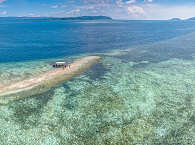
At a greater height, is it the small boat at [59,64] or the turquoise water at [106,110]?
the small boat at [59,64]

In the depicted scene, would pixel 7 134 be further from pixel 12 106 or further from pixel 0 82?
pixel 0 82

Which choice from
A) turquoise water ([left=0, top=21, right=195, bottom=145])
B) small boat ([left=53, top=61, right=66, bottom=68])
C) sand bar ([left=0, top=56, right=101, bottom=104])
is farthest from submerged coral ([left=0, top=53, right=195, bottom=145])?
small boat ([left=53, top=61, right=66, bottom=68])

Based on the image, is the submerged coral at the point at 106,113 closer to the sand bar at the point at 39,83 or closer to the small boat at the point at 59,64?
the sand bar at the point at 39,83

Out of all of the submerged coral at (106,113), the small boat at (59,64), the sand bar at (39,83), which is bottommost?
the submerged coral at (106,113)

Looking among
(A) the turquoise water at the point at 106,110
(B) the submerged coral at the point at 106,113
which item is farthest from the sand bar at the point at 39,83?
(B) the submerged coral at the point at 106,113

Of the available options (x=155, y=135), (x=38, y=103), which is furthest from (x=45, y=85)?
(x=155, y=135)

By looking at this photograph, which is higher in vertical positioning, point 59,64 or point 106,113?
point 59,64

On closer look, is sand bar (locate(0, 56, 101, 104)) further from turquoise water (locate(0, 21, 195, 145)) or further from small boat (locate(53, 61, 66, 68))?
small boat (locate(53, 61, 66, 68))

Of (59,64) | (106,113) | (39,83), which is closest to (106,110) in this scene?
(106,113)

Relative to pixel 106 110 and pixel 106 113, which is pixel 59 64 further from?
pixel 106 113
